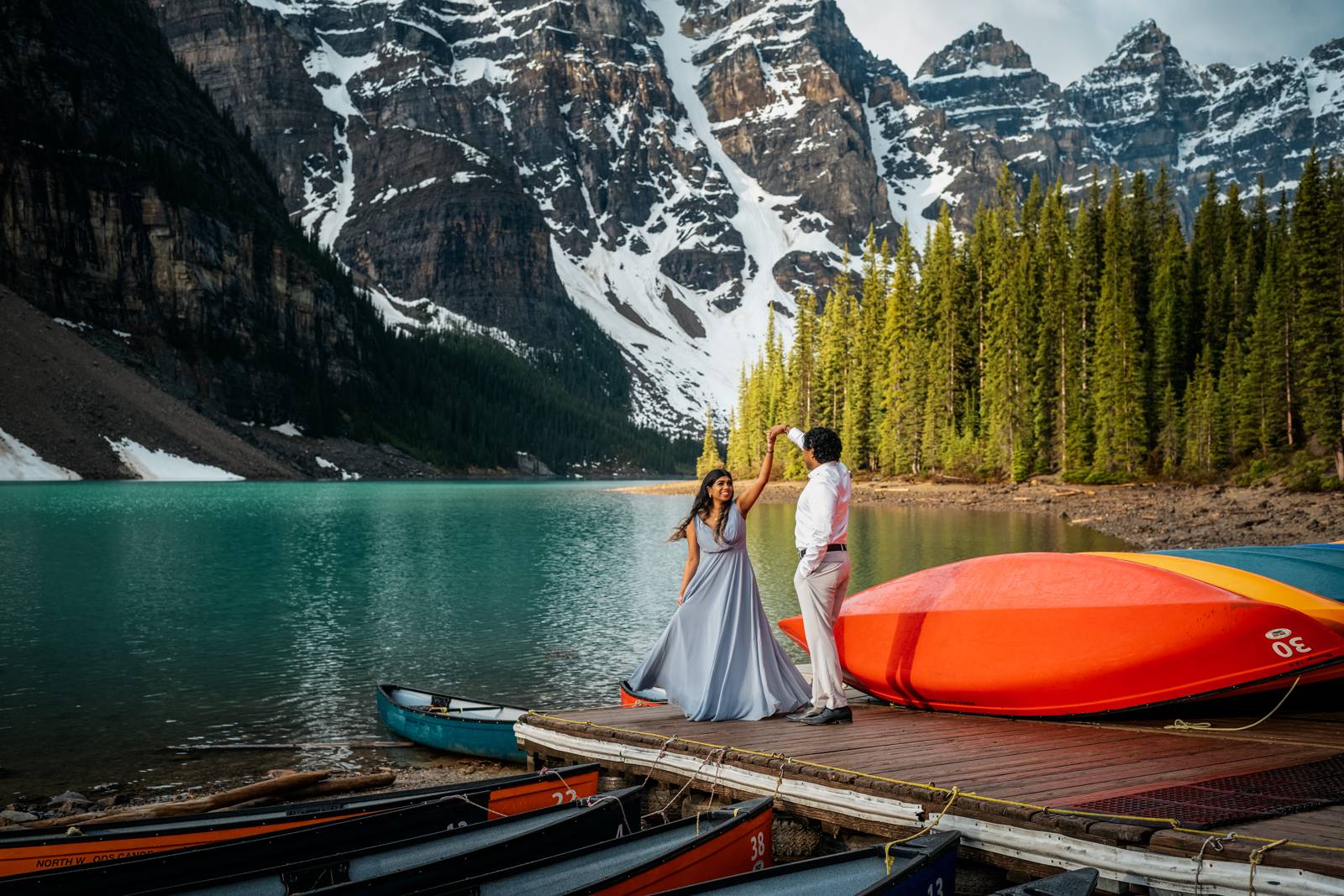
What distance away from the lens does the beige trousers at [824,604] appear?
26.9 feet

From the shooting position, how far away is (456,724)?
1192 cm

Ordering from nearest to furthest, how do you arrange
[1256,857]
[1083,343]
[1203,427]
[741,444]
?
[1256,857]
[1203,427]
[1083,343]
[741,444]

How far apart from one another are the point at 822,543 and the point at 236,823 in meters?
5.24

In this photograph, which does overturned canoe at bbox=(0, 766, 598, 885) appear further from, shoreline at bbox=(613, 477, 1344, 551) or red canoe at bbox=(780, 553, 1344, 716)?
shoreline at bbox=(613, 477, 1344, 551)

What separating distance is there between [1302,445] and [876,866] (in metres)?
50.1

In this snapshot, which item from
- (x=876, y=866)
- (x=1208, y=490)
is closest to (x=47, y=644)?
(x=876, y=866)

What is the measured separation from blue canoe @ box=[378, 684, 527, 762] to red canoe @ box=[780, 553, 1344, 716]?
4.60m

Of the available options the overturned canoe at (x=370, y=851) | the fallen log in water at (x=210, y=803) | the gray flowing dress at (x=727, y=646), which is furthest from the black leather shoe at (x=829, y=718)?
the fallen log in water at (x=210, y=803)

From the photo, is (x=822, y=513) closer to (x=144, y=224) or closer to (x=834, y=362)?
(x=834, y=362)

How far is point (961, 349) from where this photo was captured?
7156 cm

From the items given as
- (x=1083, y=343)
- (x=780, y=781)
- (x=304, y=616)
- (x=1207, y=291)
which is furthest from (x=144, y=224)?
(x=780, y=781)

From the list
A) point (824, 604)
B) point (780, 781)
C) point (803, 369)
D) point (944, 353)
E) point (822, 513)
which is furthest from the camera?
point (803, 369)

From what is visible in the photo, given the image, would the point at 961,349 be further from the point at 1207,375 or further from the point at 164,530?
the point at 164,530

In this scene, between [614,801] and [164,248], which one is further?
[164,248]
